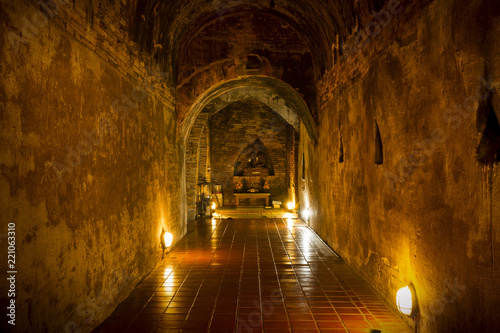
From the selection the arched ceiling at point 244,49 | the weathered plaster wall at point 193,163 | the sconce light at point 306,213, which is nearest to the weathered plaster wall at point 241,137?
the weathered plaster wall at point 193,163

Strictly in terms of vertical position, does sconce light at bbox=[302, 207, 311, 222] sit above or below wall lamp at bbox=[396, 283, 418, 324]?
above

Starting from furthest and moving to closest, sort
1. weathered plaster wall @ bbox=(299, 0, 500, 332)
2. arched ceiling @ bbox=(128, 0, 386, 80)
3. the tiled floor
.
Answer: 1. arched ceiling @ bbox=(128, 0, 386, 80)
2. the tiled floor
3. weathered plaster wall @ bbox=(299, 0, 500, 332)

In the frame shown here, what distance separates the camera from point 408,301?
121 inches

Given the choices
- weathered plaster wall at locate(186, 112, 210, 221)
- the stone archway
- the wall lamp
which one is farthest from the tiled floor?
weathered plaster wall at locate(186, 112, 210, 221)

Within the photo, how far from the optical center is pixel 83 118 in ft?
10.2

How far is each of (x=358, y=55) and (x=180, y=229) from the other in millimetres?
5327

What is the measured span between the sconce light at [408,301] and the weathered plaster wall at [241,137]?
43.5ft

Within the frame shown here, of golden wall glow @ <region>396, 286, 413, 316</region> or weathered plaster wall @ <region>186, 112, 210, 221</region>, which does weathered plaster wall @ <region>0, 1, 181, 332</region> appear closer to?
golden wall glow @ <region>396, 286, 413, 316</region>

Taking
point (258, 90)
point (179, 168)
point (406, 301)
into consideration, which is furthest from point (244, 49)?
point (406, 301)

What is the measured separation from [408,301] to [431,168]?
1.28m

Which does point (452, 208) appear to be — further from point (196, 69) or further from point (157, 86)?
point (196, 69)

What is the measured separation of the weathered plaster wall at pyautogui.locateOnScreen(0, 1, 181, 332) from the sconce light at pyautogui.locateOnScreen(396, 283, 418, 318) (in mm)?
2987

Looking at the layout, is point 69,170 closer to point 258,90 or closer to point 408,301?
point 408,301

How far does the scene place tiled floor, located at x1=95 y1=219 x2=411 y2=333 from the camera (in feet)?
10.9
